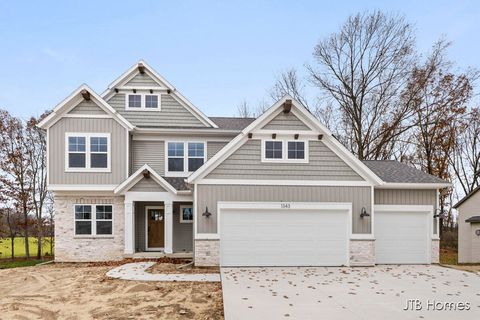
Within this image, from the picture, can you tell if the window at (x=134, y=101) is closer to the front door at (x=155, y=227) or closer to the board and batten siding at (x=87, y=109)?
the board and batten siding at (x=87, y=109)

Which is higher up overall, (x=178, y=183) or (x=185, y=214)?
(x=178, y=183)

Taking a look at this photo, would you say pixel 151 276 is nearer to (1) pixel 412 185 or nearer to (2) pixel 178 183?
(2) pixel 178 183

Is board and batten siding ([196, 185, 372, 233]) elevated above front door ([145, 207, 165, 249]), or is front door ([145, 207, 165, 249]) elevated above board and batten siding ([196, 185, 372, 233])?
board and batten siding ([196, 185, 372, 233])

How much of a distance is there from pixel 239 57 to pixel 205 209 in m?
12.1

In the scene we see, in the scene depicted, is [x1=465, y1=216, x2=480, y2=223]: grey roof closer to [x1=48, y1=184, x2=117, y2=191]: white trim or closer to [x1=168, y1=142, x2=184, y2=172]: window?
[x1=168, y1=142, x2=184, y2=172]: window

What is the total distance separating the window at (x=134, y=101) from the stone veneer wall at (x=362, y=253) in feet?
37.8

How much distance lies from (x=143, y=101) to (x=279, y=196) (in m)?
8.52

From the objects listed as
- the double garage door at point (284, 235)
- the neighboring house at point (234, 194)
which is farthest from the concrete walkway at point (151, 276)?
the double garage door at point (284, 235)

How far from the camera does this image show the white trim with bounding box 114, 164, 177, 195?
43.8 ft

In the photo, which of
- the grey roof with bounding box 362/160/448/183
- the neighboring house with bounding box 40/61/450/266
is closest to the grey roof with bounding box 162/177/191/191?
the neighboring house with bounding box 40/61/450/266

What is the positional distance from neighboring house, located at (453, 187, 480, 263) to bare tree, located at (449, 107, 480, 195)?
10770 millimetres

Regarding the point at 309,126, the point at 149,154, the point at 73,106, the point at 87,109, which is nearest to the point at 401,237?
the point at 309,126

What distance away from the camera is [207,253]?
1149cm

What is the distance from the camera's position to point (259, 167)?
38.8ft
